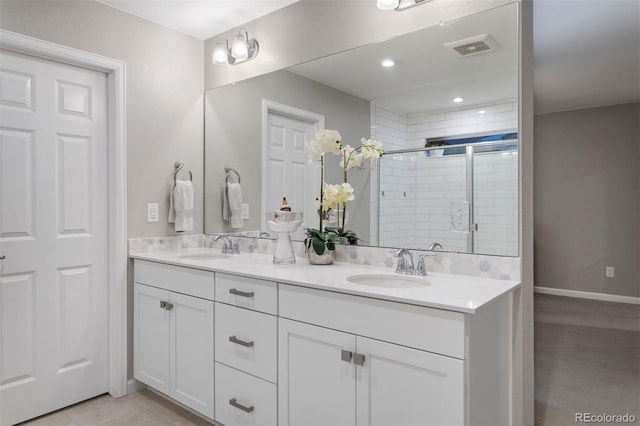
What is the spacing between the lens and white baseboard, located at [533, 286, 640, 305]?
501 centimetres

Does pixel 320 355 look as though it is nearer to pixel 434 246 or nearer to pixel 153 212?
pixel 434 246

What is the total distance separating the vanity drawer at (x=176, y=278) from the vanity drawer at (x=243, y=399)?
1.21 feet

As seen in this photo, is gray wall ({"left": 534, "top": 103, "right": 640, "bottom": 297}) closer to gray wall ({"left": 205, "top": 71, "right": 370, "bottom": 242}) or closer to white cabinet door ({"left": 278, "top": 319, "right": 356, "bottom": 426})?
gray wall ({"left": 205, "top": 71, "right": 370, "bottom": 242})

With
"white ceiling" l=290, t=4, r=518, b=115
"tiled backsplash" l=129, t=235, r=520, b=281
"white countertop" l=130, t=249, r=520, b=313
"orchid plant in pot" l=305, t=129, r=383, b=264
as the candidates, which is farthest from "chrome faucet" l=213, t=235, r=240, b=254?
"white ceiling" l=290, t=4, r=518, b=115

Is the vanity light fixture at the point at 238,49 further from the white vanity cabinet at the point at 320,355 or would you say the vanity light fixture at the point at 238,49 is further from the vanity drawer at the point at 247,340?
the vanity drawer at the point at 247,340

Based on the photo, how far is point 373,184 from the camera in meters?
2.15

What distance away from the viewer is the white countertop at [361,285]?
1366mm

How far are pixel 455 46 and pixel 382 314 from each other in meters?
1.25

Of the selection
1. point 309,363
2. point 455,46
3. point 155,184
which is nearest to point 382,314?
point 309,363

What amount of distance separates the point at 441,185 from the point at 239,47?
1.53m

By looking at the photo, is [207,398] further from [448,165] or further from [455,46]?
[455,46]

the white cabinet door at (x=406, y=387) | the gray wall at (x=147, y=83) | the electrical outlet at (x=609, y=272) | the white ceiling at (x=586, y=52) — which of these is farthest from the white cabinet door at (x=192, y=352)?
the electrical outlet at (x=609, y=272)

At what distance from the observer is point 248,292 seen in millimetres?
1868

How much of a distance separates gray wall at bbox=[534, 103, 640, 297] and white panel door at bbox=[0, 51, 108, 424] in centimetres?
526
